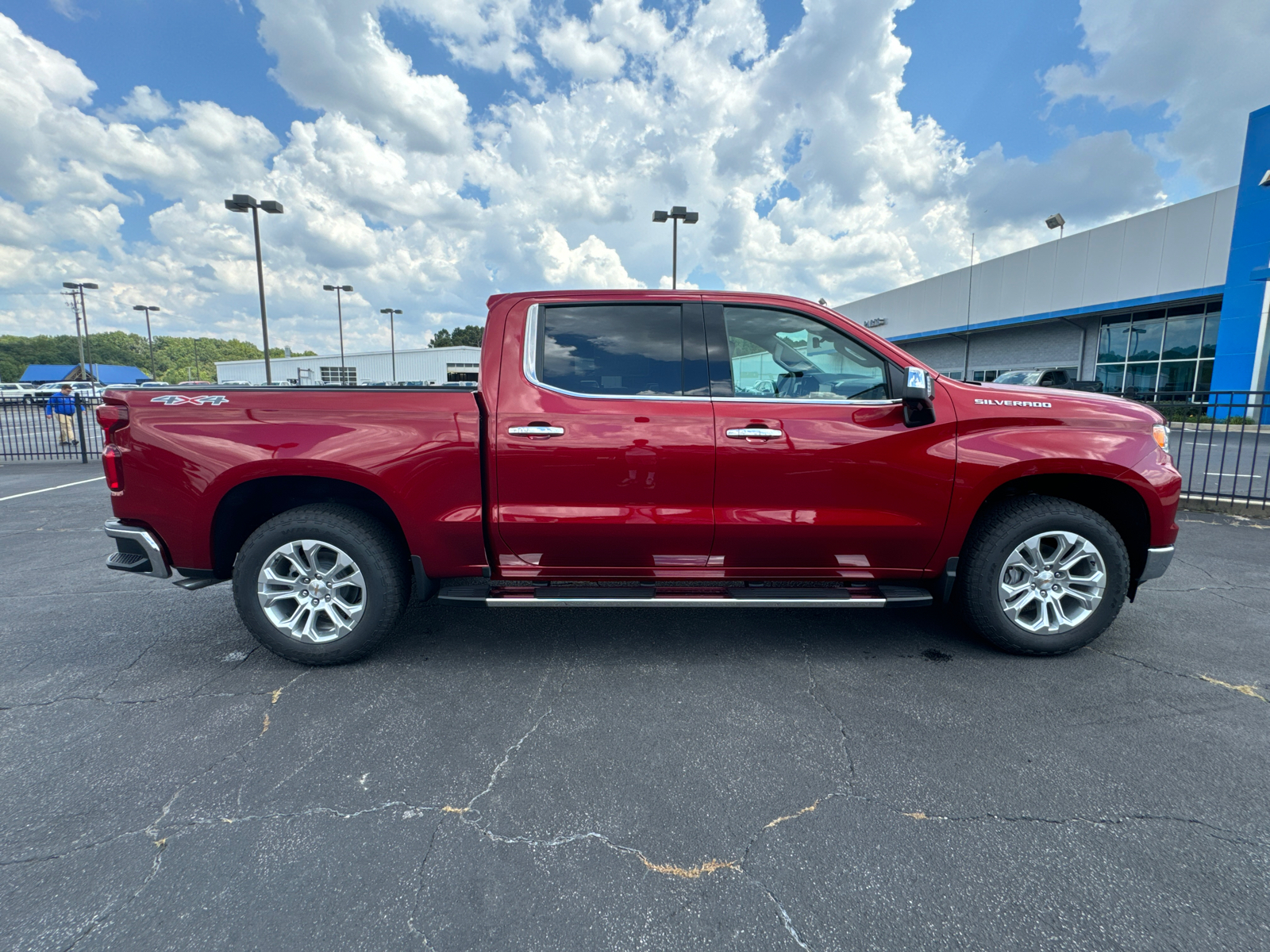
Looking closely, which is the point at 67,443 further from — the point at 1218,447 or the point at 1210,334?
the point at 1210,334

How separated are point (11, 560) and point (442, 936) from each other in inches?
246

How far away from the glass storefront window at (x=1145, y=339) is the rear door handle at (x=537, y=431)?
27.7m

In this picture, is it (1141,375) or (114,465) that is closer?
(114,465)

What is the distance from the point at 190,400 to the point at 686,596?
9.19 feet

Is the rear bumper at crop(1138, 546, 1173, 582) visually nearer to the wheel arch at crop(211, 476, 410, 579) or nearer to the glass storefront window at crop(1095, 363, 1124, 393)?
the wheel arch at crop(211, 476, 410, 579)

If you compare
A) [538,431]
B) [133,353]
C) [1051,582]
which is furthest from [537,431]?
[133,353]

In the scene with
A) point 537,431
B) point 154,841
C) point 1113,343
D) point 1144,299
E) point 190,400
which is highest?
point 1144,299

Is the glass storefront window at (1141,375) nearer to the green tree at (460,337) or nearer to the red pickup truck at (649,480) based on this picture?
the red pickup truck at (649,480)

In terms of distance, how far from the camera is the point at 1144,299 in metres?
21.2

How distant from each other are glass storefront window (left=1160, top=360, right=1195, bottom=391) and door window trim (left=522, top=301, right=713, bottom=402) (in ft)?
83.5

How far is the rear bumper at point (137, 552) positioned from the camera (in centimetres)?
317

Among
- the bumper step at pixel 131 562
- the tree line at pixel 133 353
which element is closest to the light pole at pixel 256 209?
the bumper step at pixel 131 562

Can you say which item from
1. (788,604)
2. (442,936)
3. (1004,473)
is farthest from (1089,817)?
(442,936)

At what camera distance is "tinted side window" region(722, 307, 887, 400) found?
10.7 feet
